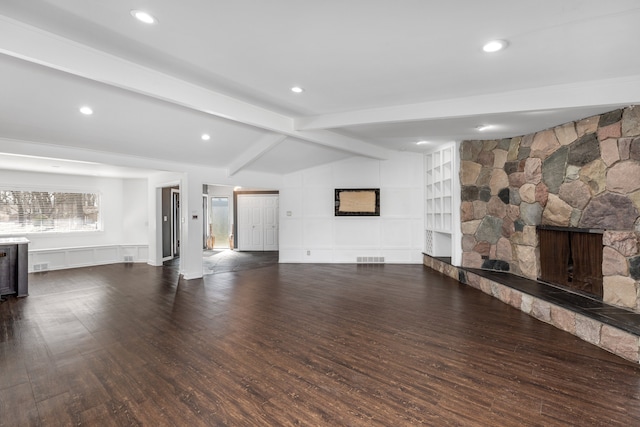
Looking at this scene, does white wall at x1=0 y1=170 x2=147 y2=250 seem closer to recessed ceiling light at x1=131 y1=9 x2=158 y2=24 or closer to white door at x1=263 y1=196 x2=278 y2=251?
white door at x1=263 y1=196 x2=278 y2=251

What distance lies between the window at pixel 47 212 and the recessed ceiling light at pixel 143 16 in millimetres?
7247

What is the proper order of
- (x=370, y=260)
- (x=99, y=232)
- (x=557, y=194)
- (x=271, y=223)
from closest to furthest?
(x=557, y=194)
(x=370, y=260)
(x=99, y=232)
(x=271, y=223)

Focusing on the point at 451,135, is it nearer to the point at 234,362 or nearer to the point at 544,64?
the point at 544,64

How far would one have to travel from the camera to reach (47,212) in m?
7.34

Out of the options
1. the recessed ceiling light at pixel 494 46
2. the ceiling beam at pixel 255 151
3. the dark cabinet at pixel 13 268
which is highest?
the recessed ceiling light at pixel 494 46

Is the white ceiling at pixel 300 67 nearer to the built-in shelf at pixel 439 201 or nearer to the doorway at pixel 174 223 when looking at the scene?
the built-in shelf at pixel 439 201

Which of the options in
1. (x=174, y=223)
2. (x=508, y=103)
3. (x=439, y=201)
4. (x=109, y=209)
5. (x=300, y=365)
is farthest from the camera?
(x=174, y=223)

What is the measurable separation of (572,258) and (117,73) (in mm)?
5912

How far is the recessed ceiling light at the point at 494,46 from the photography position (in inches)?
98.7

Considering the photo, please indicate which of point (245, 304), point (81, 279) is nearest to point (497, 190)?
point (245, 304)

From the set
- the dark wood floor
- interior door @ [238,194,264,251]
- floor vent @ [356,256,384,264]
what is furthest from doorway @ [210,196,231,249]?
the dark wood floor

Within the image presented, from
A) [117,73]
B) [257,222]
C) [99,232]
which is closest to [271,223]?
[257,222]

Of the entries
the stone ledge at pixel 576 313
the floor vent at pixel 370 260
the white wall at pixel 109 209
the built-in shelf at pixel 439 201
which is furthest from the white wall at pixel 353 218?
the white wall at pixel 109 209

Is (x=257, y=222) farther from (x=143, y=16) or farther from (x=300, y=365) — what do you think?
(x=143, y=16)
